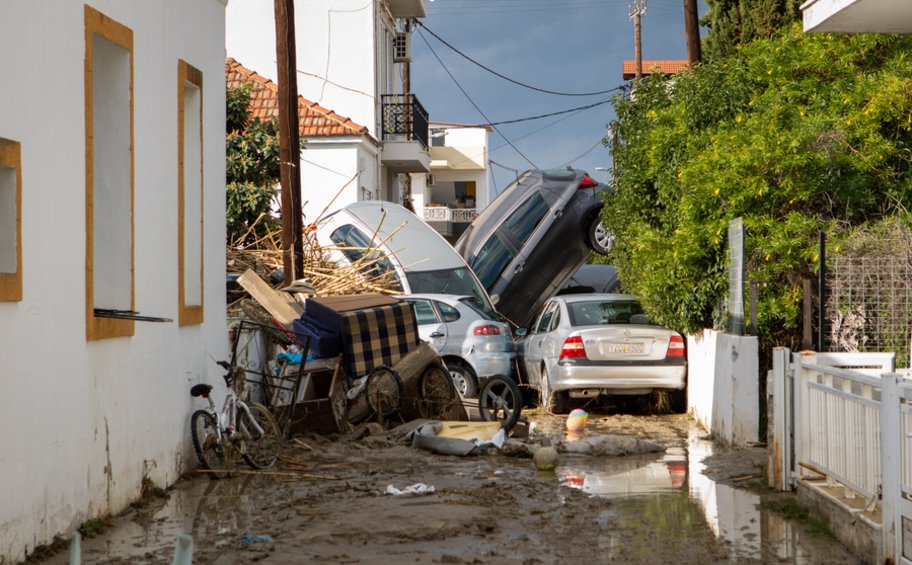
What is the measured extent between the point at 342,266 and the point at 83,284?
13.1 meters

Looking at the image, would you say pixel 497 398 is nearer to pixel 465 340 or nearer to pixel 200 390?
pixel 465 340

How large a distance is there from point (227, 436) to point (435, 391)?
431cm

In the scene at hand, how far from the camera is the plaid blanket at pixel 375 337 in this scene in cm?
1423

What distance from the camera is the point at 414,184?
220ft

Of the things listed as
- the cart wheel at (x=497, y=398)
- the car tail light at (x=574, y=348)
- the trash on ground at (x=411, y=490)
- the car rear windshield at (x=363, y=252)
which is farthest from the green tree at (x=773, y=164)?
the car rear windshield at (x=363, y=252)

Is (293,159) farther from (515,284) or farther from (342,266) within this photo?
(515,284)

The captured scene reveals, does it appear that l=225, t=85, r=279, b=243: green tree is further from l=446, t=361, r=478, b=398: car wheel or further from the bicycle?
the bicycle

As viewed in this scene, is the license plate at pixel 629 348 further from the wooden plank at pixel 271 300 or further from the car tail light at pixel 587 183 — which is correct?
the car tail light at pixel 587 183

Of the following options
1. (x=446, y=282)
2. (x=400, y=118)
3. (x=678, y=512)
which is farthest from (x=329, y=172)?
(x=678, y=512)

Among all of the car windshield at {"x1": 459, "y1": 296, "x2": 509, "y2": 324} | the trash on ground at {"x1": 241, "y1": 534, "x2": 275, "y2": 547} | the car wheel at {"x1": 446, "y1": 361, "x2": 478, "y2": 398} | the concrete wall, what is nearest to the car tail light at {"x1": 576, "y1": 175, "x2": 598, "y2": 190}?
the car windshield at {"x1": 459, "y1": 296, "x2": 509, "y2": 324}

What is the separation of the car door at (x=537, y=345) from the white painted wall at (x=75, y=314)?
6.81m

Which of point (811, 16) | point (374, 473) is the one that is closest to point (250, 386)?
point (374, 473)

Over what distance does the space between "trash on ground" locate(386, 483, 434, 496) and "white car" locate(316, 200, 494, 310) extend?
36.1 feet

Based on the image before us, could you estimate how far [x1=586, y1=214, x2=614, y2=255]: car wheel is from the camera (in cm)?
2253
